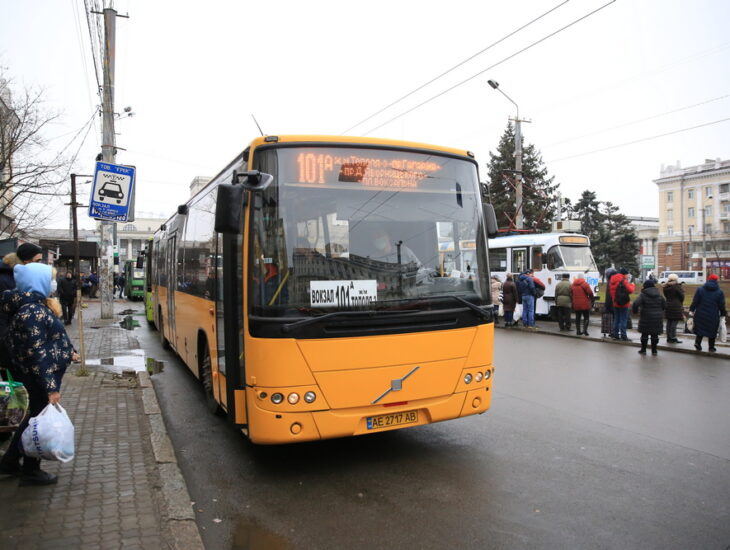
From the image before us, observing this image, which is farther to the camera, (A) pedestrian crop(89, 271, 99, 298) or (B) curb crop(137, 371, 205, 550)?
(A) pedestrian crop(89, 271, 99, 298)

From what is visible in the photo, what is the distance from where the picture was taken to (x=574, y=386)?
9.06 meters

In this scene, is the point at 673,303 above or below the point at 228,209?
below

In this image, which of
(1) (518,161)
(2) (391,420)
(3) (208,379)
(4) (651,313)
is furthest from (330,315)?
(1) (518,161)

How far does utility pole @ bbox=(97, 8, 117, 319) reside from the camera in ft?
54.9

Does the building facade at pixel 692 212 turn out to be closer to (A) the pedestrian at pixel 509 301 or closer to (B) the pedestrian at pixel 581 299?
(A) the pedestrian at pixel 509 301

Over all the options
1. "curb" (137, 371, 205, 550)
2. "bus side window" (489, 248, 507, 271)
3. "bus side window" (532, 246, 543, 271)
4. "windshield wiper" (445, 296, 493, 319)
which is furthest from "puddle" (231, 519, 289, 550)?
"bus side window" (489, 248, 507, 271)

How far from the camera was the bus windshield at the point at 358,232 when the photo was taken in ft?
15.8

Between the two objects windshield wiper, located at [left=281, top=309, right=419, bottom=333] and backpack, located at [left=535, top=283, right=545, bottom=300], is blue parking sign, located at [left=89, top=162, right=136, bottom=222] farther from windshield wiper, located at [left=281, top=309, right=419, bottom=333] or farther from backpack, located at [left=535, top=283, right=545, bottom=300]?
backpack, located at [left=535, top=283, right=545, bottom=300]

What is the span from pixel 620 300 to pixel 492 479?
36.2 ft

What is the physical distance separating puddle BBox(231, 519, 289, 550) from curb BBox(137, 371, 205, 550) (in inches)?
10.7

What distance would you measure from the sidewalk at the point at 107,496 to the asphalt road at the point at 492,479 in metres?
0.27

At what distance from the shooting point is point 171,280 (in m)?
10.6

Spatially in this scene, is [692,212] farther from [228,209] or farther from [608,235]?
[228,209]

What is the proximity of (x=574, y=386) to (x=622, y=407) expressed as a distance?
1.37m
